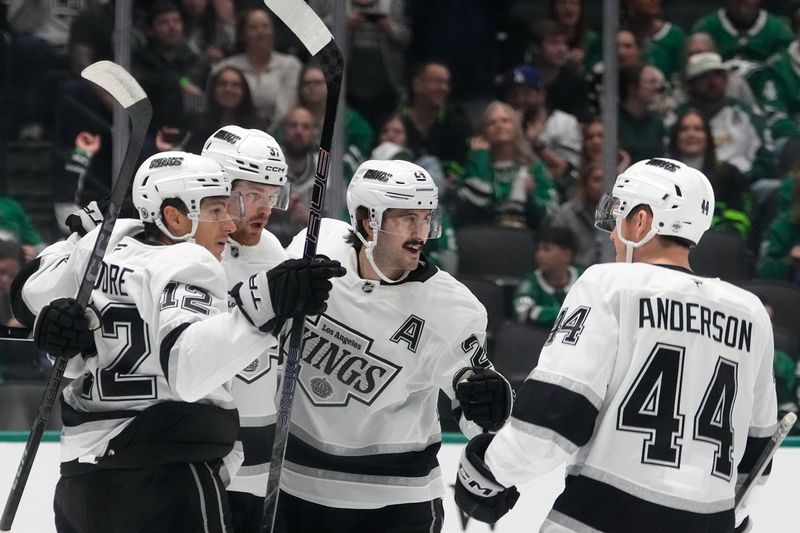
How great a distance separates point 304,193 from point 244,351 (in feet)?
7.34

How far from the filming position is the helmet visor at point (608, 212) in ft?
9.27

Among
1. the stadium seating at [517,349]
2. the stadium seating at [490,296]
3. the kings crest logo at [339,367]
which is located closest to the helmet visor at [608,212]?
the kings crest logo at [339,367]

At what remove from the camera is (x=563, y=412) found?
103 inches

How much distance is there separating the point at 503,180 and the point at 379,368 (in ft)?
6.68

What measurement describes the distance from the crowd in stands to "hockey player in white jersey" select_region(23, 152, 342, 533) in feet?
6.17

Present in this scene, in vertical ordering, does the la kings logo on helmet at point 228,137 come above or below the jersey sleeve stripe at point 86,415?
above

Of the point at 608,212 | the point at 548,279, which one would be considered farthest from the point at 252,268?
the point at 548,279

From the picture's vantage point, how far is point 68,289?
10.1ft

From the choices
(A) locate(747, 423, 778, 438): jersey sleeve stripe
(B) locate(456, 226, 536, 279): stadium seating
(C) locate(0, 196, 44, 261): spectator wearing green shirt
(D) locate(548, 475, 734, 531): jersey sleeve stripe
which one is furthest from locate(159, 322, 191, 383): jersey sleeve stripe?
(B) locate(456, 226, 536, 279): stadium seating

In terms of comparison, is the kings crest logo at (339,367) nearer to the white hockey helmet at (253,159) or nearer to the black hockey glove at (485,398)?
the black hockey glove at (485,398)

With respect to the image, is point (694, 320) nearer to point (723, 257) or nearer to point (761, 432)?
point (761, 432)

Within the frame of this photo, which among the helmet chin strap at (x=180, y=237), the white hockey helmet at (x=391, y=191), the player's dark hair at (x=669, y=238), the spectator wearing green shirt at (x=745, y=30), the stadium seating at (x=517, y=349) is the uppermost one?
the spectator wearing green shirt at (x=745, y=30)

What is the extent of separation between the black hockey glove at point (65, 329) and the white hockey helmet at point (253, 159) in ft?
2.41

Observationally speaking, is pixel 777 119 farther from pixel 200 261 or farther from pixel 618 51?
pixel 200 261
